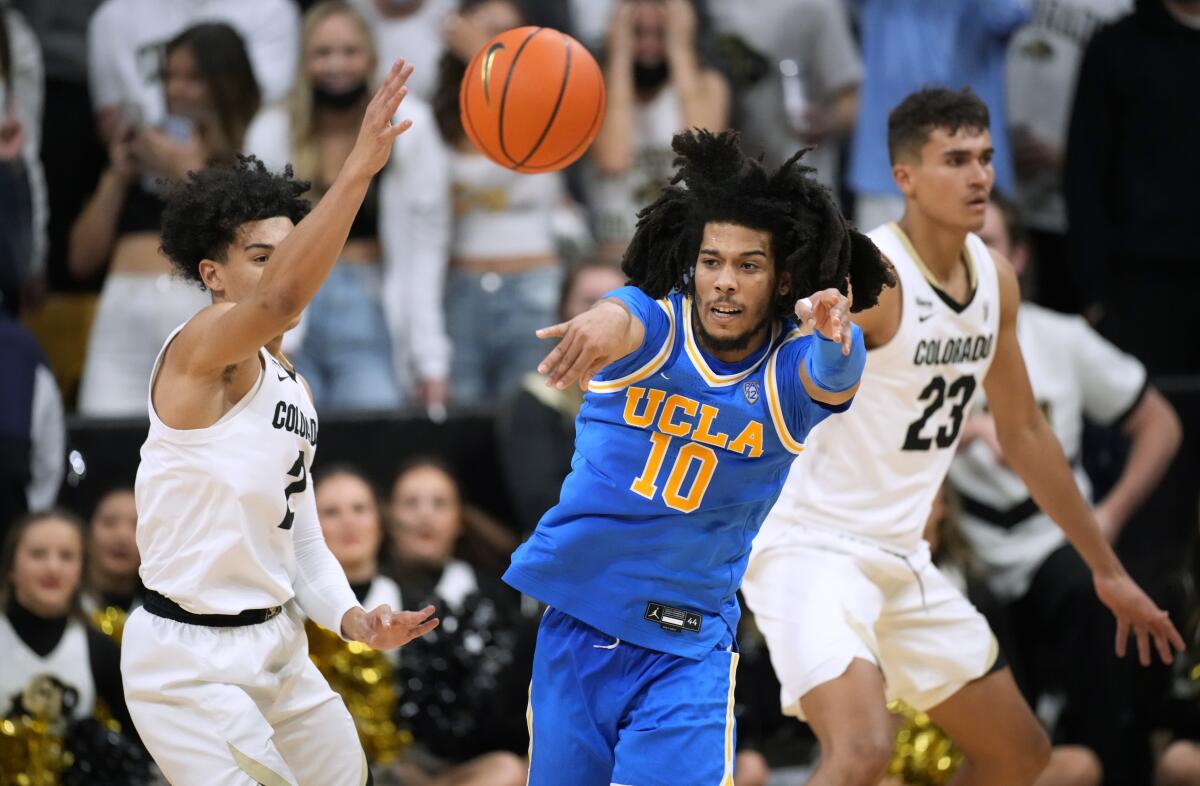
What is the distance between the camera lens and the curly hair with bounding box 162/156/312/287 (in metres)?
4.64

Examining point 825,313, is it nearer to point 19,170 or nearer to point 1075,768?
point 1075,768

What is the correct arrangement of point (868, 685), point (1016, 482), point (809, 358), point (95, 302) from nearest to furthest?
point (809, 358)
point (868, 685)
point (1016, 482)
point (95, 302)

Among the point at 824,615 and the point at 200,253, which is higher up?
the point at 200,253

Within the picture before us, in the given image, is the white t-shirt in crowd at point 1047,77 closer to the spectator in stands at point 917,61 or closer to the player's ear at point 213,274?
the spectator in stands at point 917,61

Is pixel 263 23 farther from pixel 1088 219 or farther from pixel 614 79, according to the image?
pixel 1088 219

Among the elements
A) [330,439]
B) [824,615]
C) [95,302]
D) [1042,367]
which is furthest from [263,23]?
[824,615]

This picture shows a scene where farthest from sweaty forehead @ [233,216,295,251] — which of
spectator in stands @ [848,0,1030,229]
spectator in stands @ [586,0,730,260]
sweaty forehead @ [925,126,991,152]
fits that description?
spectator in stands @ [848,0,1030,229]

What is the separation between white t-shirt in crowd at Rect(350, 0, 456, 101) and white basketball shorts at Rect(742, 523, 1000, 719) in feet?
11.9

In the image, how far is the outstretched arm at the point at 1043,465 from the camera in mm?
5777

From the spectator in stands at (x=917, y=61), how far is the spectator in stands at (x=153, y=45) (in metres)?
2.64

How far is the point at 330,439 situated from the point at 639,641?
323 cm

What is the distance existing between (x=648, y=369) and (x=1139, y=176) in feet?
15.9

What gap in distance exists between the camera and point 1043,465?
5.78 metres

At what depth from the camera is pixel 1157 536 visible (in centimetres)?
833
